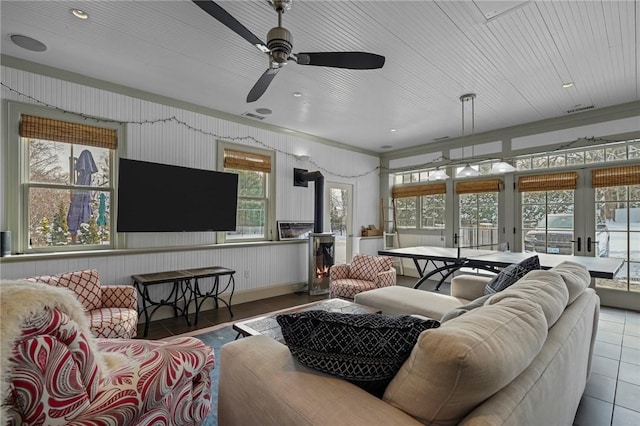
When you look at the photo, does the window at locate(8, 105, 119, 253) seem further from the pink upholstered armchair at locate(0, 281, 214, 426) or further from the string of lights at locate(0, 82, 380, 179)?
the pink upholstered armchair at locate(0, 281, 214, 426)

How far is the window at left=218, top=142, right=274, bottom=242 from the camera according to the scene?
14.8ft

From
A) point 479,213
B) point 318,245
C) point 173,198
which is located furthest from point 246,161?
point 479,213

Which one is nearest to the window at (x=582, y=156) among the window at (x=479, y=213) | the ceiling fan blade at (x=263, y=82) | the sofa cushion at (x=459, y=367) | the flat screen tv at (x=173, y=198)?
the window at (x=479, y=213)

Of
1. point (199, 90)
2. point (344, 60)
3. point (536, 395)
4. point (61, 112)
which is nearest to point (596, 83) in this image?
point (344, 60)

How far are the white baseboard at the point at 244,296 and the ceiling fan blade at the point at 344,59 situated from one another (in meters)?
3.30

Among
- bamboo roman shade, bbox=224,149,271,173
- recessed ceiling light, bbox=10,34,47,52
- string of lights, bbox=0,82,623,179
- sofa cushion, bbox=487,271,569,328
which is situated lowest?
sofa cushion, bbox=487,271,569,328

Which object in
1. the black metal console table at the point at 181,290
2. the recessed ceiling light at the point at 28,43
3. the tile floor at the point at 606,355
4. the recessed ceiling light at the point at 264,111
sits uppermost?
the recessed ceiling light at the point at 28,43

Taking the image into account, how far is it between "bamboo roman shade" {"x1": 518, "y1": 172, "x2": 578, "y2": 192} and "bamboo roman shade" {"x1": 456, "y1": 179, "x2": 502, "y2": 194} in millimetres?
347

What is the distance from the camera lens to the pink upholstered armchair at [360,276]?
150 inches

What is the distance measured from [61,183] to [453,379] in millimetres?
3992

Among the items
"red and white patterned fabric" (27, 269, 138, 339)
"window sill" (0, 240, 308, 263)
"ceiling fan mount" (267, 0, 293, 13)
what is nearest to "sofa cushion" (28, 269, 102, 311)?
"red and white patterned fabric" (27, 269, 138, 339)

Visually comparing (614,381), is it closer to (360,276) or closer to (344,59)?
(360,276)

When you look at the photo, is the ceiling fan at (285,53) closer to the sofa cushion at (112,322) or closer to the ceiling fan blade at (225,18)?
the ceiling fan blade at (225,18)

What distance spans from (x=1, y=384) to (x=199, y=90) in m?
3.42
